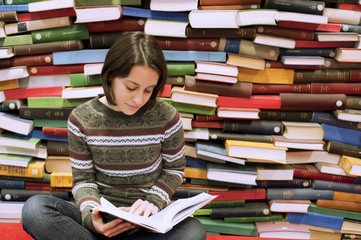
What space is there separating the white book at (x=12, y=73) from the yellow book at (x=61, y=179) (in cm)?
47

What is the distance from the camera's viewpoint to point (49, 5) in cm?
135

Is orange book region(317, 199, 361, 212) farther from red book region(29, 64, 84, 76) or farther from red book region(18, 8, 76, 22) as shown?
red book region(18, 8, 76, 22)

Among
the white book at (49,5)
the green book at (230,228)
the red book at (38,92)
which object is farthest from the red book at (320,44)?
the red book at (38,92)

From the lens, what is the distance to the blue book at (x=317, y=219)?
1550 millimetres

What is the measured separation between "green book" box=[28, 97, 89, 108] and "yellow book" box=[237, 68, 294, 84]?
72 cm

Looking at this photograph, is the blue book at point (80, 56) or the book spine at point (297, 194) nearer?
the blue book at point (80, 56)

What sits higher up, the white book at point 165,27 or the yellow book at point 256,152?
the white book at point 165,27

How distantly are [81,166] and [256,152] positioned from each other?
0.78m

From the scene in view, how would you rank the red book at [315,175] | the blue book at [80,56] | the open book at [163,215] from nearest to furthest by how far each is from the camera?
the open book at [163,215]
the blue book at [80,56]
the red book at [315,175]

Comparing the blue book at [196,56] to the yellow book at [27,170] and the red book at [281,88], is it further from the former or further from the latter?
the yellow book at [27,170]

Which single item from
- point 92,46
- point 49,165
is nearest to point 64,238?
point 49,165

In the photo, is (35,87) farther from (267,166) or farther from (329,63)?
(329,63)

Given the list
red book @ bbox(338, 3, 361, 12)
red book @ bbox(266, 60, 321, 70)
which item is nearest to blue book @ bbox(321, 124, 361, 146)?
red book @ bbox(266, 60, 321, 70)

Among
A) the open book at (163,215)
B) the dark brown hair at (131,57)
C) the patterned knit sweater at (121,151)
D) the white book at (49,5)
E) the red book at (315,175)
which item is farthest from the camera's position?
the red book at (315,175)
